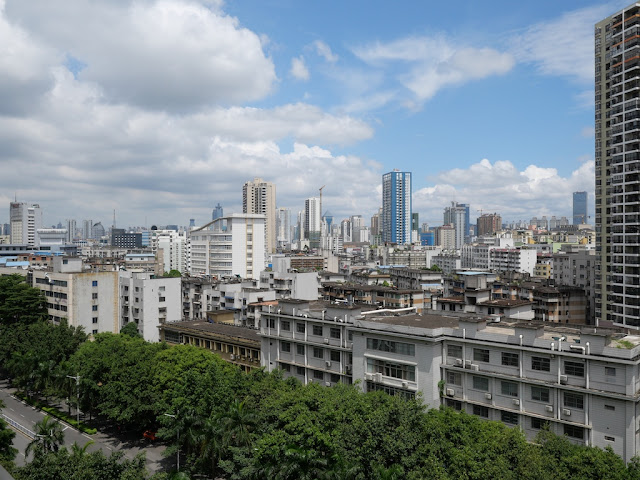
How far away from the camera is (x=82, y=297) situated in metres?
69.8

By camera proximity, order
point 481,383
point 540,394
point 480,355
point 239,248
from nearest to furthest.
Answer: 1. point 540,394
2. point 481,383
3. point 480,355
4. point 239,248

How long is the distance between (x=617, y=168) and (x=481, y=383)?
58945 mm

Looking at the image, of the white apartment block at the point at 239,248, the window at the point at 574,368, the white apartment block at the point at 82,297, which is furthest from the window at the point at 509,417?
the white apartment block at the point at 239,248

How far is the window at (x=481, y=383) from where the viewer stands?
100 ft

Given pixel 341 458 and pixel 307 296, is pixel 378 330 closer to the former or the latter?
pixel 341 458

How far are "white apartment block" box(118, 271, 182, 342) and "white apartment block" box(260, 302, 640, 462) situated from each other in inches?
1498

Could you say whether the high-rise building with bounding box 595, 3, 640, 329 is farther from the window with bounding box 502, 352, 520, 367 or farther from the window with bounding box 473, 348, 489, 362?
the window with bounding box 502, 352, 520, 367

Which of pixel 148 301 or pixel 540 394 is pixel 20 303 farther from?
pixel 540 394

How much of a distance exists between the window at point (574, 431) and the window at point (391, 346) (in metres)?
9.35

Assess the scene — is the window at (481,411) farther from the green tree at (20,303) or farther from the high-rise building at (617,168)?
the green tree at (20,303)

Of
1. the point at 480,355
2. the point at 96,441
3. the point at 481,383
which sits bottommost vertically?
the point at 96,441

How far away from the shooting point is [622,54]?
73875 mm

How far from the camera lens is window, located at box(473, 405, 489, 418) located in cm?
3050

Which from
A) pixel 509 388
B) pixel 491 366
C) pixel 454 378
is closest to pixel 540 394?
pixel 509 388
